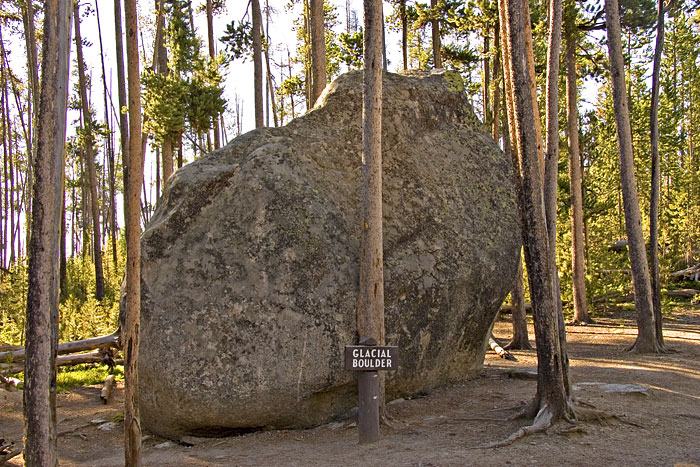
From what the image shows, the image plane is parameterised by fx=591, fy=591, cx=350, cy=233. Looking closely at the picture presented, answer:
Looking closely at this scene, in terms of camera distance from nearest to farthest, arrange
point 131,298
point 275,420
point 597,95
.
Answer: point 131,298, point 275,420, point 597,95

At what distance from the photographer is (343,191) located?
326 inches

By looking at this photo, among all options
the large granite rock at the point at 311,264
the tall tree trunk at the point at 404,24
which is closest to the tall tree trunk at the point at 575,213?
the tall tree trunk at the point at 404,24

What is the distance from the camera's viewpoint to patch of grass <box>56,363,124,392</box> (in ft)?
37.3

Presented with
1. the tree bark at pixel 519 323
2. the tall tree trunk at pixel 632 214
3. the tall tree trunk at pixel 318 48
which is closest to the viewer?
the tall tree trunk at pixel 632 214

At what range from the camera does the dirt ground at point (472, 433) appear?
5660 mm

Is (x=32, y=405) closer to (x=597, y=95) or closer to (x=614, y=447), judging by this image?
(x=614, y=447)

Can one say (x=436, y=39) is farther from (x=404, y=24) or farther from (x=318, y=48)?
(x=318, y=48)

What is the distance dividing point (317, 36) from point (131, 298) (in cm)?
894

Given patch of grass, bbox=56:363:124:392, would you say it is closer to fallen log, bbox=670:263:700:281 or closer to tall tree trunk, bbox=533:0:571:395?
tall tree trunk, bbox=533:0:571:395

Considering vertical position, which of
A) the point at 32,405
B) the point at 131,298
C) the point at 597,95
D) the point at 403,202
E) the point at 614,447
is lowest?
the point at 614,447

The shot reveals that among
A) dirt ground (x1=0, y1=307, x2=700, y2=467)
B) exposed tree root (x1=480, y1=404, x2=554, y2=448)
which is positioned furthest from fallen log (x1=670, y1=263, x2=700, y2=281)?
exposed tree root (x1=480, y1=404, x2=554, y2=448)

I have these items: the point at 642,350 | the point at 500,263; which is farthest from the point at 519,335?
the point at 500,263

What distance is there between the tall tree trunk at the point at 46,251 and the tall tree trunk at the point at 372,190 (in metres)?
3.25

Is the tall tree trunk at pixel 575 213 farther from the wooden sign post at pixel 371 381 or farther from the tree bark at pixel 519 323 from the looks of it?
the wooden sign post at pixel 371 381
